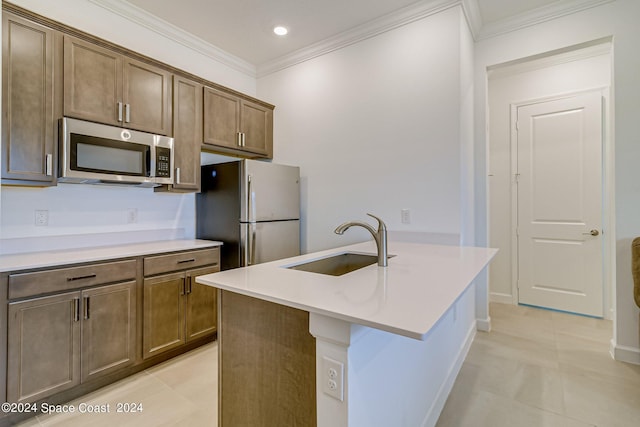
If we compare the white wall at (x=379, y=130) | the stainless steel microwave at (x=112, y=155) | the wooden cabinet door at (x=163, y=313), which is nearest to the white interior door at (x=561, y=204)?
the white wall at (x=379, y=130)

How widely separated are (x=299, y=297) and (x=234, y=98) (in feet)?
8.72

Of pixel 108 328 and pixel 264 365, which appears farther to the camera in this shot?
pixel 108 328

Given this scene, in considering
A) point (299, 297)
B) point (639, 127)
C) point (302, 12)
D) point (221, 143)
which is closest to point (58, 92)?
point (221, 143)

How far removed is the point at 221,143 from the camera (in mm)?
2979

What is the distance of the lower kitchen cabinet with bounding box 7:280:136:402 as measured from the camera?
1.68m

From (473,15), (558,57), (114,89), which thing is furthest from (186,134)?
(558,57)

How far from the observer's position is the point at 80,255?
2016mm

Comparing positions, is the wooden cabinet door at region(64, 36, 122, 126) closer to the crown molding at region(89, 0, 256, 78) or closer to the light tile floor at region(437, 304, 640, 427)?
the crown molding at region(89, 0, 256, 78)

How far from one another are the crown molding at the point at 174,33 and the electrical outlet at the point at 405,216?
2.53 metres

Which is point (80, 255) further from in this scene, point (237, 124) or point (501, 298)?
point (501, 298)

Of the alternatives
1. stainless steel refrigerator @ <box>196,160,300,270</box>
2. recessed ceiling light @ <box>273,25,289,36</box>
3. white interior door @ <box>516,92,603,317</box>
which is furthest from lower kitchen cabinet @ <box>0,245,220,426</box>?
white interior door @ <box>516,92,603,317</box>

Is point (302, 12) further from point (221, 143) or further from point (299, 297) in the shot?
point (299, 297)

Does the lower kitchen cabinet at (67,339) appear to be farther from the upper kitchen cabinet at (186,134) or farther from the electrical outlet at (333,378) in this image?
the electrical outlet at (333,378)

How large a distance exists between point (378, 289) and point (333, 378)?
0.35 meters
